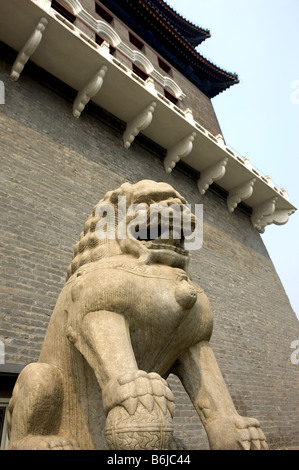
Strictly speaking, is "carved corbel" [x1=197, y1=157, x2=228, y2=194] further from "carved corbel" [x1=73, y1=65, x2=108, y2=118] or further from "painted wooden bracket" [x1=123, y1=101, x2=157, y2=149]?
"carved corbel" [x1=73, y1=65, x2=108, y2=118]

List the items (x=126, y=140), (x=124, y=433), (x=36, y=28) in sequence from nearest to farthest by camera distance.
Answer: (x=124, y=433) → (x=36, y=28) → (x=126, y=140)

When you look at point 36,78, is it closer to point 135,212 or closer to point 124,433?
point 135,212

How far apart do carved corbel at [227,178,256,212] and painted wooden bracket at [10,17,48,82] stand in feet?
20.3

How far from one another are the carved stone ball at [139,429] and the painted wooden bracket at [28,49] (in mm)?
6208

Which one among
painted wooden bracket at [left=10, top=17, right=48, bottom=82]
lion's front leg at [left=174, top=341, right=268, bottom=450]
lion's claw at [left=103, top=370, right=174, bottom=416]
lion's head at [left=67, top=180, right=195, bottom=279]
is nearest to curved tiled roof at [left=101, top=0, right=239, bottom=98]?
painted wooden bracket at [left=10, top=17, right=48, bottom=82]

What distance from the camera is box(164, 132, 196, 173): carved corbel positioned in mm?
7957

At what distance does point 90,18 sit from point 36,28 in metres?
4.58

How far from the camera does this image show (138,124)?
7.39 meters

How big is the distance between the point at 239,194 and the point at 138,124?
3817mm

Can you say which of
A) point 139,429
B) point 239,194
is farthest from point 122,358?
point 239,194

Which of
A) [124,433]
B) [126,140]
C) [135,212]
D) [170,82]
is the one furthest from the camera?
[170,82]

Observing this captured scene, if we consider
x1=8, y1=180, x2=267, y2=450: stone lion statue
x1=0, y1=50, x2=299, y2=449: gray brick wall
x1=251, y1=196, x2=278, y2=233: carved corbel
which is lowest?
x1=0, y1=50, x2=299, y2=449: gray brick wall

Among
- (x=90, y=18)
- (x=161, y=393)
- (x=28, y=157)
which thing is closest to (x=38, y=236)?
(x=28, y=157)

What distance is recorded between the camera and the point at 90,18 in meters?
9.58
